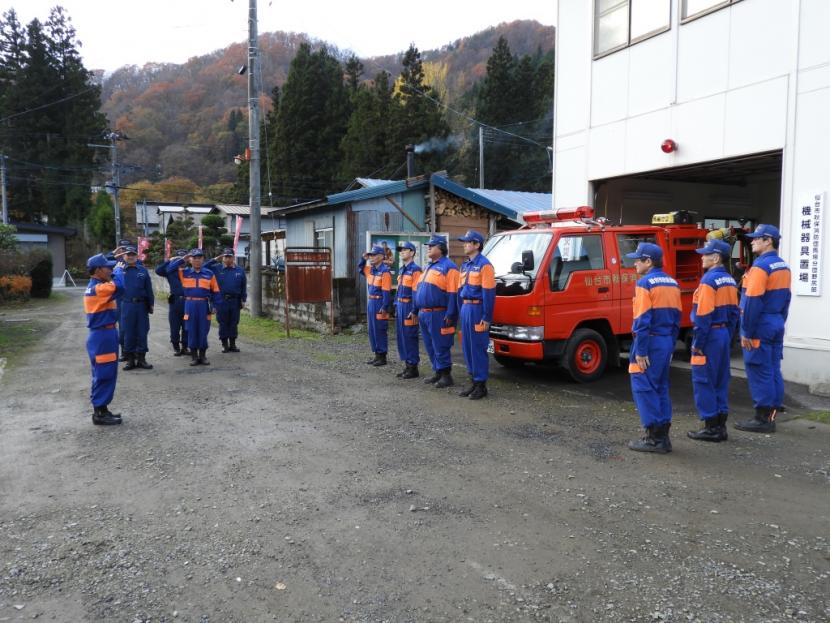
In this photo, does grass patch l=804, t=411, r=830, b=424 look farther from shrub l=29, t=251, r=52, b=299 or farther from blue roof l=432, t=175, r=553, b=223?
shrub l=29, t=251, r=52, b=299

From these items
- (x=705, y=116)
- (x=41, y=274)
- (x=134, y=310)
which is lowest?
(x=134, y=310)

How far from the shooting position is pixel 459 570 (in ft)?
11.1

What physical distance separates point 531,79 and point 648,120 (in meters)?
32.8

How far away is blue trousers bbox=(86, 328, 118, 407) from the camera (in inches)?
249

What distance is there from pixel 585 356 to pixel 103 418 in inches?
239

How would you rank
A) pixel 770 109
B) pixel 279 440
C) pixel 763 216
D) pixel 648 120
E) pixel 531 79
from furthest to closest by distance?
pixel 531 79
pixel 763 216
pixel 648 120
pixel 770 109
pixel 279 440

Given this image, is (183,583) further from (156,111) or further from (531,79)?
(156,111)

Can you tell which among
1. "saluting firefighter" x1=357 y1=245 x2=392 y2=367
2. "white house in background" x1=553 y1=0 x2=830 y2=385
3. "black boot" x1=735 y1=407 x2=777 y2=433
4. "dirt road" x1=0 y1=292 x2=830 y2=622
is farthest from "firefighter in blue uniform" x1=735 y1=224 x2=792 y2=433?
"saluting firefighter" x1=357 y1=245 x2=392 y2=367

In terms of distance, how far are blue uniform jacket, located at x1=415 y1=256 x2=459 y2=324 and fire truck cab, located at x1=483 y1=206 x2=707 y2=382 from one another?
0.60 metres

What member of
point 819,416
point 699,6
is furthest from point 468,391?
point 699,6

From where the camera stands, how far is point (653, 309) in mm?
5324

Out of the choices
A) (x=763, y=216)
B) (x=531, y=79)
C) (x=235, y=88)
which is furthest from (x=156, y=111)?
→ (x=763, y=216)

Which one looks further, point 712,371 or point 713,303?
point 712,371

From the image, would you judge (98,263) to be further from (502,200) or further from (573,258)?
(502,200)
